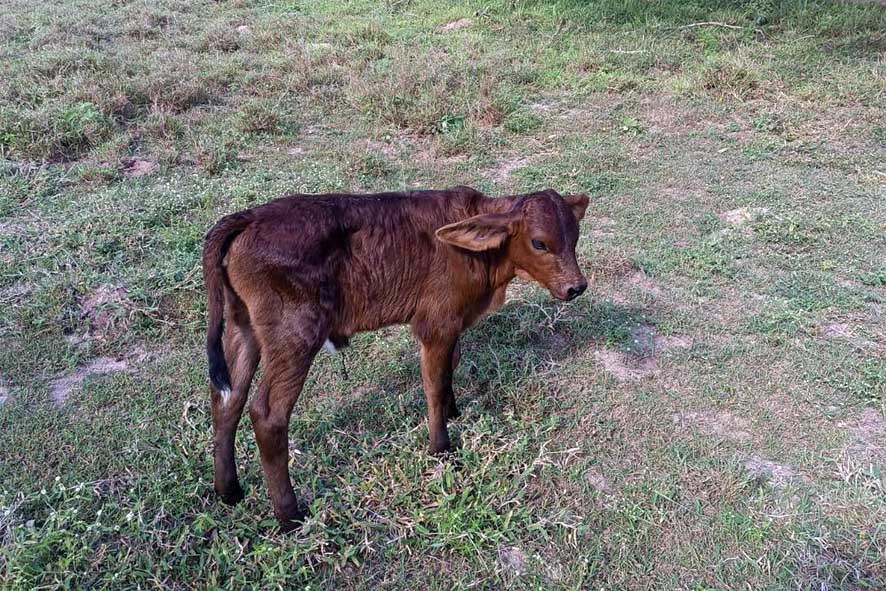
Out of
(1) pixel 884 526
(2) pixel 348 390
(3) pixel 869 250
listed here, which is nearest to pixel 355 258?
(2) pixel 348 390

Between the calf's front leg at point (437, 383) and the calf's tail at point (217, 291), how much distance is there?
0.94m

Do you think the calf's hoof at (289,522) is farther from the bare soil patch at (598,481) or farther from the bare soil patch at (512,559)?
the bare soil patch at (598,481)

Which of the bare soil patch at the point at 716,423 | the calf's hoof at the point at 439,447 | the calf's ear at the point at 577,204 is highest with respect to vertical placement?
the calf's ear at the point at 577,204

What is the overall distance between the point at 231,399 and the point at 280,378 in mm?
399

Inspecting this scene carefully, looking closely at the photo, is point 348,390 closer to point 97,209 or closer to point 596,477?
point 596,477

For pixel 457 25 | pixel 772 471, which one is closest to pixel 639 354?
pixel 772 471

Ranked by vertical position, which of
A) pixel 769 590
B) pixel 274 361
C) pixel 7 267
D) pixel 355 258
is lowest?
pixel 769 590

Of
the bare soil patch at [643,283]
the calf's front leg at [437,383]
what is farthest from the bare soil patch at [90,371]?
the bare soil patch at [643,283]

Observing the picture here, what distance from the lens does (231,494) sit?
331 centimetres

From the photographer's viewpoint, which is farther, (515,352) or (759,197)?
(759,197)

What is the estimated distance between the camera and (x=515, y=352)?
438 cm

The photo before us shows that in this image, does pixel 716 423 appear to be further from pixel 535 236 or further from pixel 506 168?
pixel 506 168

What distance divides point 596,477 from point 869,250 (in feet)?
10.8

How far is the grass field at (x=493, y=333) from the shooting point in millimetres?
3152
